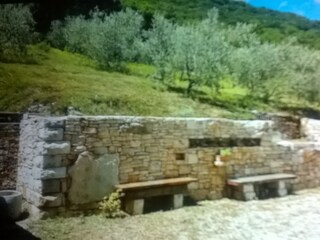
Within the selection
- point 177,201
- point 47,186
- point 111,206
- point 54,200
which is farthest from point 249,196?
point 47,186

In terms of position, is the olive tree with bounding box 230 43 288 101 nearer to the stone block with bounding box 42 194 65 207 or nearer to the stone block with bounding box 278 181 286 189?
the stone block with bounding box 278 181 286 189

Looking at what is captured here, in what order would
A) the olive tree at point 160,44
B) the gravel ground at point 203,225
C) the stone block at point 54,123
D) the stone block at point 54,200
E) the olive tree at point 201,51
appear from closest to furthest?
1. the gravel ground at point 203,225
2. the stone block at point 54,200
3. the stone block at point 54,123
4. the olive tree at point 201,51
5. the olive tree at point 160,44

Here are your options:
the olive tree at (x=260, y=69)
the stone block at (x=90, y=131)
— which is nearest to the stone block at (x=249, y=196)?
the stone block at (x=90, y=131)

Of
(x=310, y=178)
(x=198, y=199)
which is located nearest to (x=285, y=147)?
(x=310, y=178)

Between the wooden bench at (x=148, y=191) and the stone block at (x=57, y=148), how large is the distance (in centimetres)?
94

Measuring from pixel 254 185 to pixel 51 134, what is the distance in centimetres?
383

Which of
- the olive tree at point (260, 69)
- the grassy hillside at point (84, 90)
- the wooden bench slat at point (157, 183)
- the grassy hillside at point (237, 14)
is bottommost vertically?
the wooden bench slat at point (157, 183)

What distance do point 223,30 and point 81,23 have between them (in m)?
4.85

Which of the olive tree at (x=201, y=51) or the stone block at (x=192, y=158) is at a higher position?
the olive tree at (x=201, y=51)

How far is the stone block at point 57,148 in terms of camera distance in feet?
16.6

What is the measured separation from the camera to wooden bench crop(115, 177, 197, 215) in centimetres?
557

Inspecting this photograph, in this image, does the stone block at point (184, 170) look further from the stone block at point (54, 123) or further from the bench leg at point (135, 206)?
the stone block at point (54, 123)

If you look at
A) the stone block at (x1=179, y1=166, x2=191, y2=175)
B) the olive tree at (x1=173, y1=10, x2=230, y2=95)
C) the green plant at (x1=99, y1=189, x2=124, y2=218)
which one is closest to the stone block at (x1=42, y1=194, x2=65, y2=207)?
the green plant at (x1=99, y1=189, x2=124, y2=218)

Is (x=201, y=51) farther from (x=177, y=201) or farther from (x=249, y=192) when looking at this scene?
(x=177, y=201)
